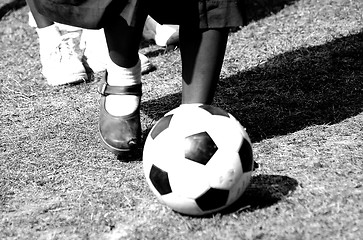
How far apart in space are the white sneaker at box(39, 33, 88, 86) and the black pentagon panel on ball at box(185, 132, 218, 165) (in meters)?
2.10

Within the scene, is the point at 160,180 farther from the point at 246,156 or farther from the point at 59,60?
the point at 59,60

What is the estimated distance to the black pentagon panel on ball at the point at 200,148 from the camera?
2.51 m

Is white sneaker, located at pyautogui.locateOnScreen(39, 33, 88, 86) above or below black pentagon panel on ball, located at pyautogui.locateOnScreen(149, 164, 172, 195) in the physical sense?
below

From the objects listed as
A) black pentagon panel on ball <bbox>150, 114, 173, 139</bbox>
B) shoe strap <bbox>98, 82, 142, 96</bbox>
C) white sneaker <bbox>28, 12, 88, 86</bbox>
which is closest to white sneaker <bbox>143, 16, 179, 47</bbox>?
white sneaker <bbox>28, 12, 88, 86</bbox>

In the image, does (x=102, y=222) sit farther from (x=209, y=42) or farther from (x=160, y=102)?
(x=160, y=102)

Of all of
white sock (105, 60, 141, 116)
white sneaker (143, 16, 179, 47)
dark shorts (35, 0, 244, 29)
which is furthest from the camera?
white sneaker (143, 16, 179, 47)

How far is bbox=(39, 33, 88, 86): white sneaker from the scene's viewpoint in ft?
14.8

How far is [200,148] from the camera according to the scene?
2521mm

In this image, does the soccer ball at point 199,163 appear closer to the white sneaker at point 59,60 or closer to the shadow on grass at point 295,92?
the shadow on grass at point 295,92

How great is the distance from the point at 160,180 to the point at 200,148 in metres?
0.19

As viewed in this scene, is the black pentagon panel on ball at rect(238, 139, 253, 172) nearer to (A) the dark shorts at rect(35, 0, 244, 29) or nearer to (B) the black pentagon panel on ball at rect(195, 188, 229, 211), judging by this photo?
(B) the black pentagon panel on ball at rect(195, 188, 229, 211)

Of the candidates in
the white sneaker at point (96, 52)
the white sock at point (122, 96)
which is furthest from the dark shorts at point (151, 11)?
the white sneaker at point (96, 52)

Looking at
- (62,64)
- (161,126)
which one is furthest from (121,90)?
(62,64)

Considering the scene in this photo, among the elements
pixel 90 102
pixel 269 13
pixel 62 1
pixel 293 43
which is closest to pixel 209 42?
pixel 62 1
